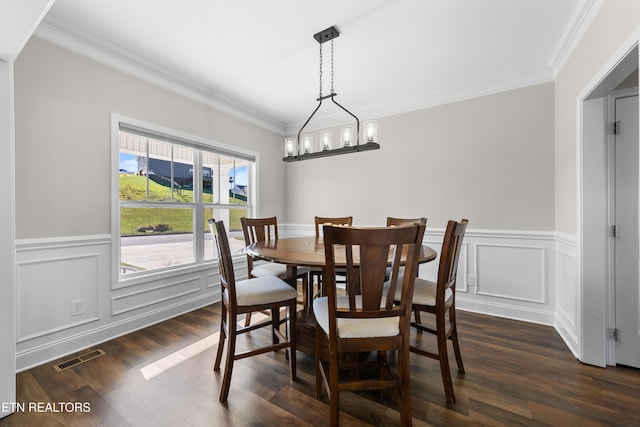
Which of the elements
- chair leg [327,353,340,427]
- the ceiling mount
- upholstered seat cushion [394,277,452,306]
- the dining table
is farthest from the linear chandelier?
chair leg [327,353,340,427]

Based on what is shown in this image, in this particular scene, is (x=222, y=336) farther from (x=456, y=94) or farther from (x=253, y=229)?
(x=456, y=94)

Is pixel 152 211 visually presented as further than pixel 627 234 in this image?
Yes

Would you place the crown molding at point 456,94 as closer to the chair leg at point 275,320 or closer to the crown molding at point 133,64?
the crown molding at point 133,64

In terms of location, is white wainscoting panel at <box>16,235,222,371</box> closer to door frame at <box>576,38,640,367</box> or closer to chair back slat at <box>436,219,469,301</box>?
chair back slat at <box>436,219,469,301</box>

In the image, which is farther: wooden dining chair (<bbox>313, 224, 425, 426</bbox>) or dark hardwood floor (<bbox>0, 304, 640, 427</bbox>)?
dark hardwood floor (<bbox>0, 304, 640, 427</bbox>)

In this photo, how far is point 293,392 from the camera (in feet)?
5.54

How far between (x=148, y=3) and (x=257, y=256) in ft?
6.40

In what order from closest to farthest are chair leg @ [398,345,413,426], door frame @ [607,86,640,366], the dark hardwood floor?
1. chair leg @ [398,345,413,426]
2. the dark hardwood floor
3. door frame @ [607,86,640,366]

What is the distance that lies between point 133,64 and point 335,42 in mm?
1905

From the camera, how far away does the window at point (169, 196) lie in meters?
2.65

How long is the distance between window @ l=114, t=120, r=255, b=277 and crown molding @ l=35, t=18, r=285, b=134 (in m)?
0.51

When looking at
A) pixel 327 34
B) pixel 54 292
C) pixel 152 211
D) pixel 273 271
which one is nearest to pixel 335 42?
pixel 327 34

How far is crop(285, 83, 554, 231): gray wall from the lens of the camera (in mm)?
2787

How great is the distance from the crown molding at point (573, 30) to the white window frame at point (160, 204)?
11.4 feet
